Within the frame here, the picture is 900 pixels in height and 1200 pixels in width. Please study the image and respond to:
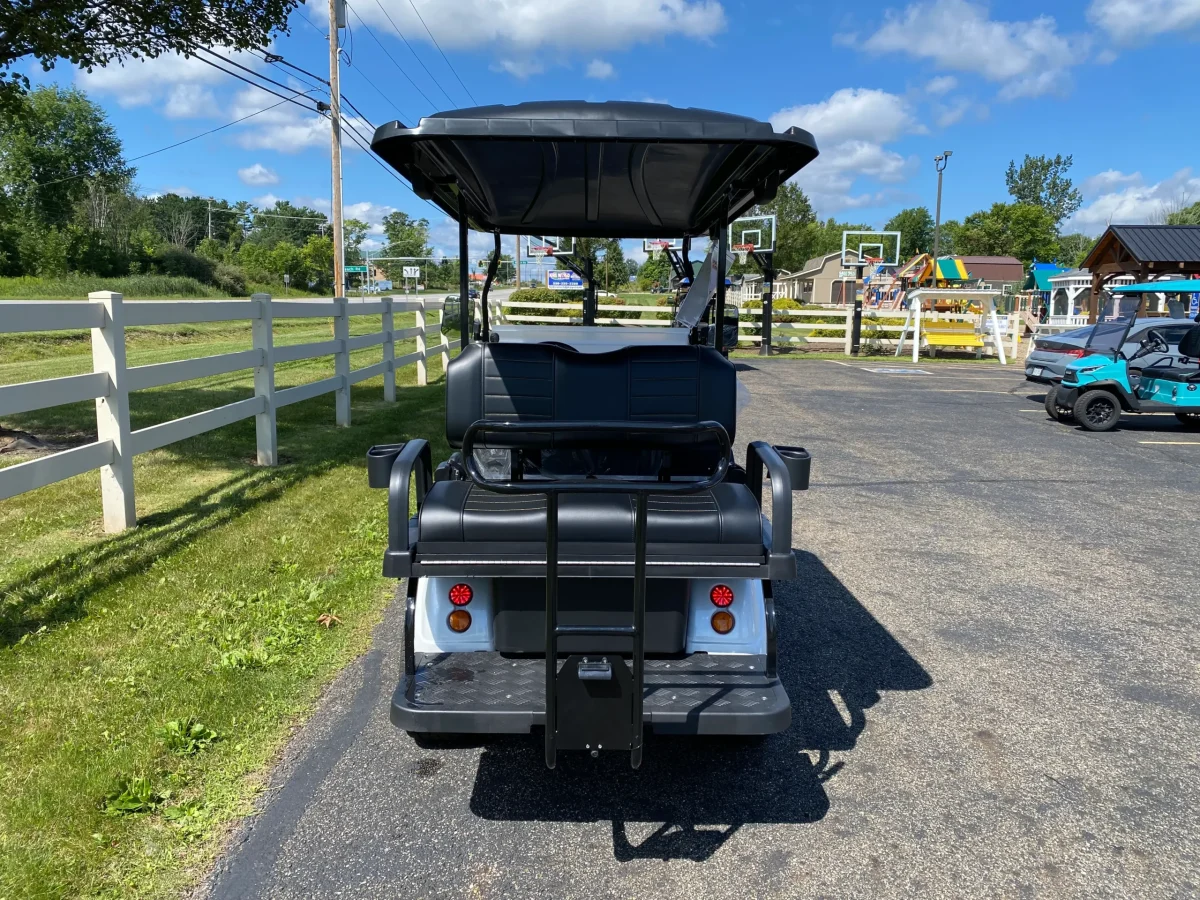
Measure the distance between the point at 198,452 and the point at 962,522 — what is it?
6.47m

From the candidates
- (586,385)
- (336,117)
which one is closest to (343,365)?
(586,385)

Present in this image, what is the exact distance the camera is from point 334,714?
11.5 feet

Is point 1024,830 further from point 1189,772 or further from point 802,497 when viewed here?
point 802,497

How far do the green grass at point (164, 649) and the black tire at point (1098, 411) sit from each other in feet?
30.8

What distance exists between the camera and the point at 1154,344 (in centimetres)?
1223

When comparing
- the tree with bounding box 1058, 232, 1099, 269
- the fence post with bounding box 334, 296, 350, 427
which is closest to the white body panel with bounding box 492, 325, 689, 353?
the fence post with bounding box 334, 296, 350, 427

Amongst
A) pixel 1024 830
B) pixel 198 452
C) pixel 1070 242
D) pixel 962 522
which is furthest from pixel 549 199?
pixel 1070 242

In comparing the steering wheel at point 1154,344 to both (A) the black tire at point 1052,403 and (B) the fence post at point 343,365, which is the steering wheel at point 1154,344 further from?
(B) the fence post at point 343,365

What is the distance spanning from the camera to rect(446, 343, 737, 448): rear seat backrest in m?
3.97

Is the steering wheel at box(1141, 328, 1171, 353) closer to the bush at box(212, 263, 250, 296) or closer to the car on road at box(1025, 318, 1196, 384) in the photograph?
the car on road at box(1025, 318, 1196, 384)

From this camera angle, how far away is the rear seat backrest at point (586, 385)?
13.0ft

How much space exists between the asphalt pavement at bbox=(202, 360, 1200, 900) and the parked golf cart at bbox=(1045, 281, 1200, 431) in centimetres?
661

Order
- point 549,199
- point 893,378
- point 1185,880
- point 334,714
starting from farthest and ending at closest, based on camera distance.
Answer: point 893,378 < point 549,199 < point 334,714 < point 1185,880

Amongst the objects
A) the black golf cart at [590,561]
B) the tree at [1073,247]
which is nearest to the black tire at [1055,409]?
the black golf cart at [590,561]
